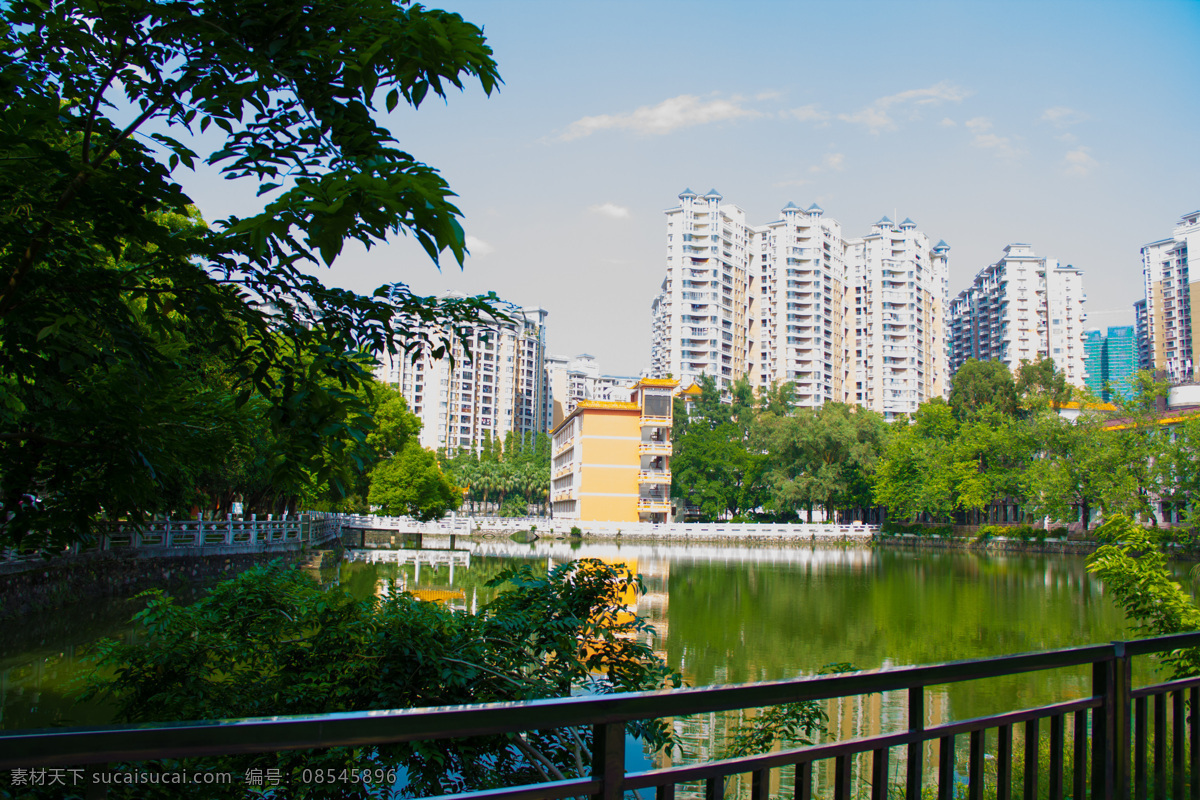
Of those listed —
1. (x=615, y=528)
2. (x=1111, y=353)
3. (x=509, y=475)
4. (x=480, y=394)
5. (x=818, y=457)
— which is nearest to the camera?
(x=615, y=528)

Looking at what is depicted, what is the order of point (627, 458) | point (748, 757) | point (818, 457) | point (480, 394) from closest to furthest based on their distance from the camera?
point (748, 757)
point (627, 458)
point (818, 457)
point (480, 394)

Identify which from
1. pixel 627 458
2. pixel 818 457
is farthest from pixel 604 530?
pixel 818 457

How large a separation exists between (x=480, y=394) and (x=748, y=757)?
8618 centimetres

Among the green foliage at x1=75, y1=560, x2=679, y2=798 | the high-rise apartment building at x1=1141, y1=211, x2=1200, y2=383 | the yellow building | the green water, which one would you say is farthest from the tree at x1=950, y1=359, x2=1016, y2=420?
the high-rise apartment building at x1=1141, y1=211, x2=1200, y2=383

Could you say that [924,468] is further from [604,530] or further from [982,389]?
[604,530]

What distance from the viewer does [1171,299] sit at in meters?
92.6

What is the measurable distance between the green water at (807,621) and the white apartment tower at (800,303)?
4725cm

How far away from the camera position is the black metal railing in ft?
3.82

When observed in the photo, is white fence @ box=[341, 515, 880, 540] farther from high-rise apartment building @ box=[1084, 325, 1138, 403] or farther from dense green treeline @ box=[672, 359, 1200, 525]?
high-rise apartment building @ box=[1084, 325, 1138, 403]

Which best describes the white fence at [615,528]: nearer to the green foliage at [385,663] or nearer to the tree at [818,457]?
the tree at [818,457]

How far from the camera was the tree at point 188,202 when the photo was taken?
2578mm

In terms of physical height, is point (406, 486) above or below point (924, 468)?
below

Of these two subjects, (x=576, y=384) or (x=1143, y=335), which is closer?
(x=1143, y=335)

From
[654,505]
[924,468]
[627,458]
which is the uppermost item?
[627,458]
